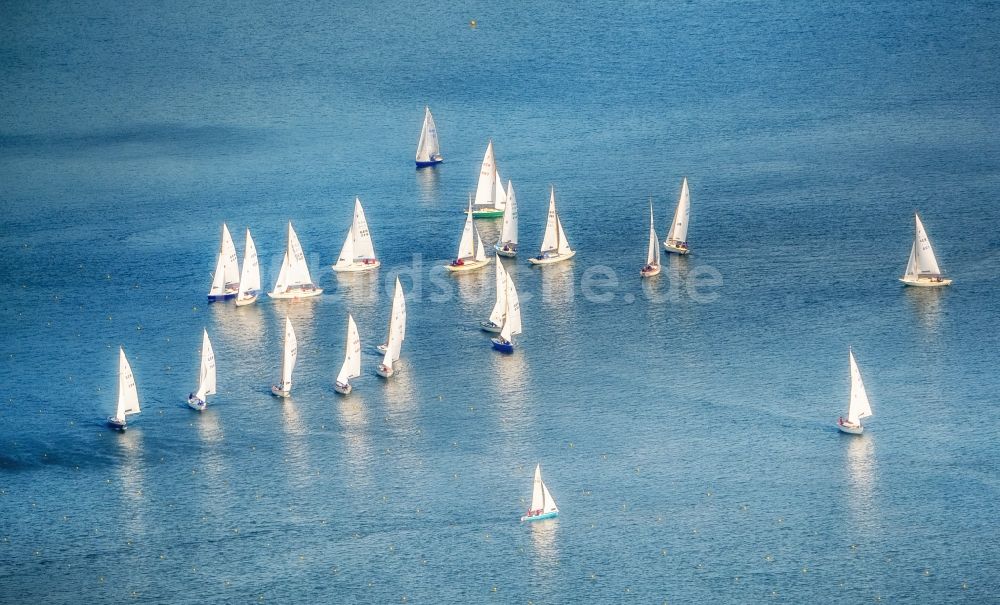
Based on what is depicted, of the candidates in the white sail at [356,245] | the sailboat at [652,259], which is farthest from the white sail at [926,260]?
the white sail at [356,245]

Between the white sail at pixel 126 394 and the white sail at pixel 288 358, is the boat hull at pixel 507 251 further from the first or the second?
the white sail at pixel 126 394

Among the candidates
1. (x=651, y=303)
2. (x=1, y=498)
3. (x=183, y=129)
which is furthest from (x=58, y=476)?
(x=183, y=129)

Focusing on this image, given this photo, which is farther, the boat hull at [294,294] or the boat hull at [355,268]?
the boat hull at [355,268]

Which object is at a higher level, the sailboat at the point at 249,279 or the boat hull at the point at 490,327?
the sailboat at the point at 249,279

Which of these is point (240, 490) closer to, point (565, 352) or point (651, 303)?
point (565, 352)

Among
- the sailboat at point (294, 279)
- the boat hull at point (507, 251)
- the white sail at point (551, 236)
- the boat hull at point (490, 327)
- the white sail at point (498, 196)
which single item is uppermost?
the white sail at point (498, 196)

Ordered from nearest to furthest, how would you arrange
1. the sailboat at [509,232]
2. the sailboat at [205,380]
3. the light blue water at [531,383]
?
the light blue water at [531,383] → the sailboat at [205,380] → the sailboat at [509,232]
